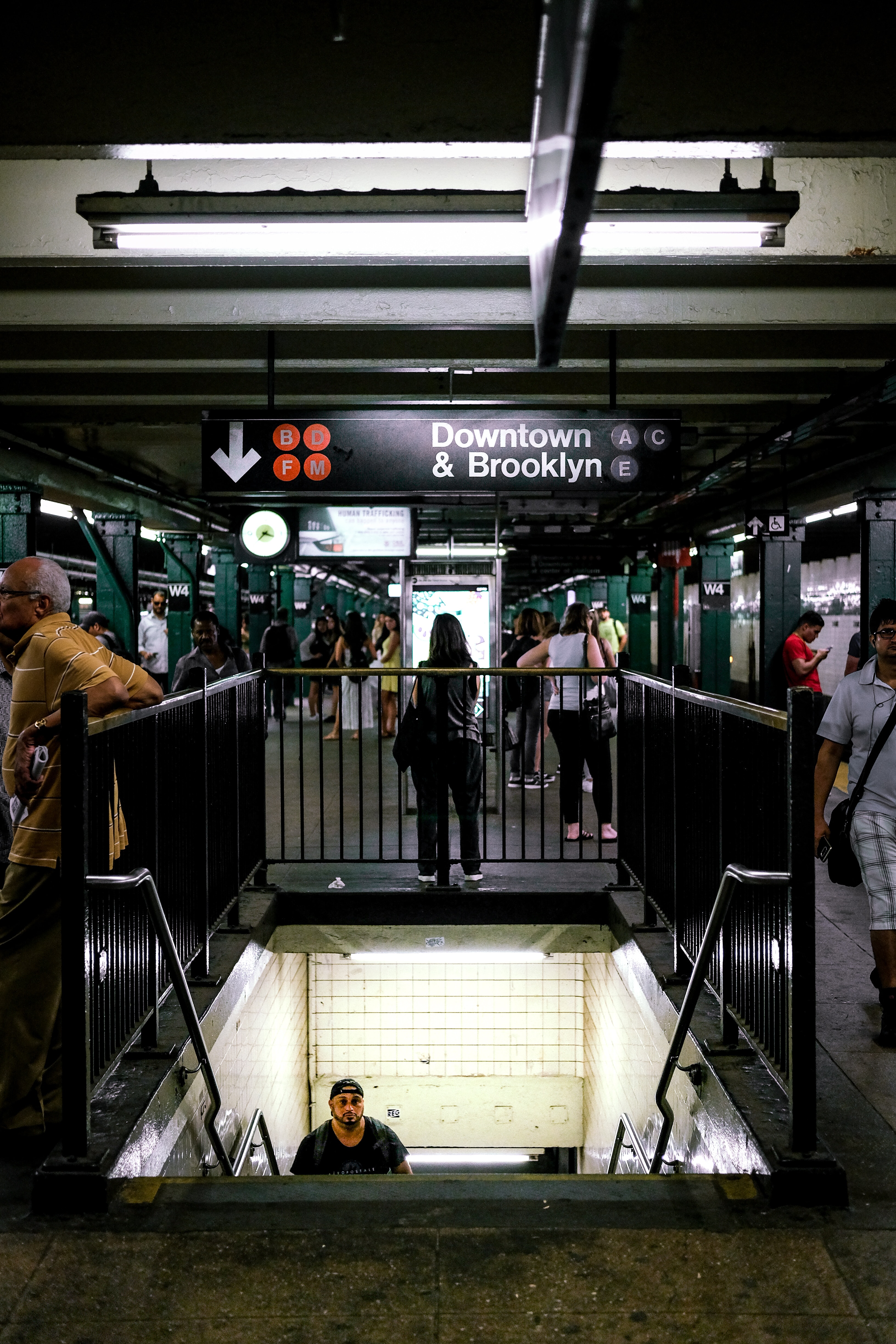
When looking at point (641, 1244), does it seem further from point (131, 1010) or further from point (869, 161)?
point (869, 161)

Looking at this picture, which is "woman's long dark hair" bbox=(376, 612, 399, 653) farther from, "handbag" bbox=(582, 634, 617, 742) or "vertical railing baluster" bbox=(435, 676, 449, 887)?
"vertical railing baluster" bbox=(435, 676, 449, 887)

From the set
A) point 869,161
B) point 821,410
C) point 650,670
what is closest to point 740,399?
point 821,410

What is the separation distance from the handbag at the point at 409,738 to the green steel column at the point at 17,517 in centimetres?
635

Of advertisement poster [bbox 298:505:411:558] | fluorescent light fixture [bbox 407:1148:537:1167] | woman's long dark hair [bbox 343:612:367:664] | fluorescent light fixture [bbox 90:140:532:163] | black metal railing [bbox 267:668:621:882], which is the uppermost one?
fluorescent light fixture [bbox 90:140:532:163]

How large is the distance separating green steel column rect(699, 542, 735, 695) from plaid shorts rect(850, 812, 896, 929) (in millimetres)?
15721

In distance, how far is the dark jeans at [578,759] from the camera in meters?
7.93

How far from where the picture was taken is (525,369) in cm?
739

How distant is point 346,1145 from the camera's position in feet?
18.9

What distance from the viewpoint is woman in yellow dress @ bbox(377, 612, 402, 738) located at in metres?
14.2

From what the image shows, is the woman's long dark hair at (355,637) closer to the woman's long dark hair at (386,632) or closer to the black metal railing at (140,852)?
the woman's long dark hair at (386,632)

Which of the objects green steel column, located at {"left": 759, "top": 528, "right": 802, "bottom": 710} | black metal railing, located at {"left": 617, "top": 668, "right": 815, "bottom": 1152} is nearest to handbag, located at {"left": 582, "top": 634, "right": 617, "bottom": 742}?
black metal railing, located at {"left": 617, "top": 668, "right": 815, "bottom": 1152}

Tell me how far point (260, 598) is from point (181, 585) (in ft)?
5.02

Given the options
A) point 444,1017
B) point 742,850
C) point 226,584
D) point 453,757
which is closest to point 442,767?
point 453,757

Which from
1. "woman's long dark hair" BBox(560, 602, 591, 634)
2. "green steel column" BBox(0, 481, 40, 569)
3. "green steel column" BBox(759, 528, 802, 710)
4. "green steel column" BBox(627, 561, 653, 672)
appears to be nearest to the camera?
"woman's long dark hair" BBox(560, 602, 591, 634)
